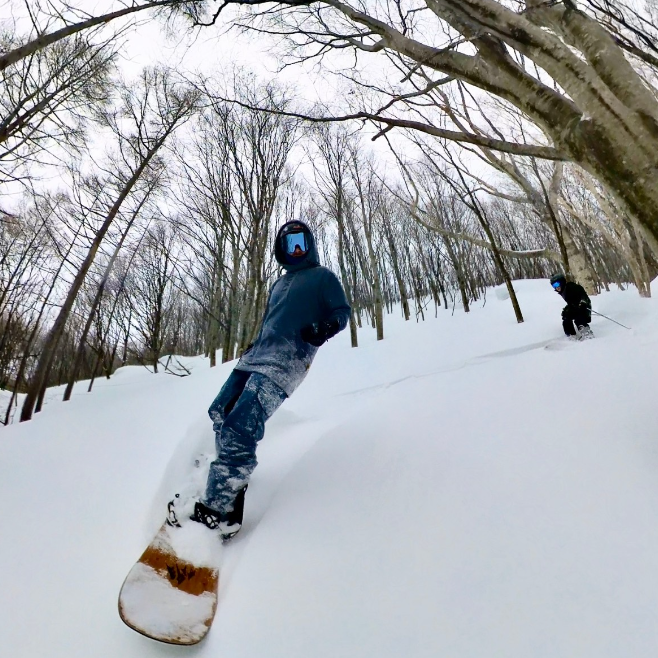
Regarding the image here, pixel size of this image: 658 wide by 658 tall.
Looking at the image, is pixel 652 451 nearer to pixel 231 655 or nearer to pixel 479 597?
pixel 479 597

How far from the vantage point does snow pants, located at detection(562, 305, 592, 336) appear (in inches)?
197

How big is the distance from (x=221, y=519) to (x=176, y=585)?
291mm

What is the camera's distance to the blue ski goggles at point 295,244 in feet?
7.36

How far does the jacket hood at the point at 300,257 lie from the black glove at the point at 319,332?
20.9 inches

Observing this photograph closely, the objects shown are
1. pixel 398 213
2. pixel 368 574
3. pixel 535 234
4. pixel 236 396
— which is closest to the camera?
pixel 368 574

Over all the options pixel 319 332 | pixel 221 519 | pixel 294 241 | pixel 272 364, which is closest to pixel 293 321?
pixel 319 332

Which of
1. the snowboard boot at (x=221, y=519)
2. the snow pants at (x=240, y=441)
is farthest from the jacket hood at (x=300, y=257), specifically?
the snowboard boot at (x=221, y=519)

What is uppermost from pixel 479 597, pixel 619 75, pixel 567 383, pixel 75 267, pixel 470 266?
pixel 470 266

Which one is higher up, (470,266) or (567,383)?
(470,266)

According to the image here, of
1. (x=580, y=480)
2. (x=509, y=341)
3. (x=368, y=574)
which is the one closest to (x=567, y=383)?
(x=580, y=480)

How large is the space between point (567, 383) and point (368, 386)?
221cm

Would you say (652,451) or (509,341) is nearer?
(652,451)

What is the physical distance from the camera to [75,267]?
875 centimetres

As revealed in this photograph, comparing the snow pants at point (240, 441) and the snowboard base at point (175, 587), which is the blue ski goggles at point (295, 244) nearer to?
the snow pants at point (240, 441)
